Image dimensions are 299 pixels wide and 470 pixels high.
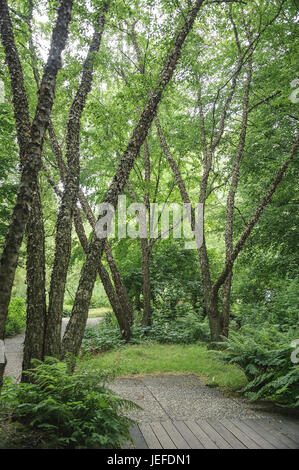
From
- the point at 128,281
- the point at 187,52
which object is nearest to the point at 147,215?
the point at 128,281

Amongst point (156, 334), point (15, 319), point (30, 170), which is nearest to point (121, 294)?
point (156, 334)

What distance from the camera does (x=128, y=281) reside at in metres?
11.4

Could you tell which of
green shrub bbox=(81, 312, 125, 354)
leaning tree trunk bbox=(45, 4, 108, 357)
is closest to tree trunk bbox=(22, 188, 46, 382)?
leaning tree trunk bbox=(45, 4, 108, 357)

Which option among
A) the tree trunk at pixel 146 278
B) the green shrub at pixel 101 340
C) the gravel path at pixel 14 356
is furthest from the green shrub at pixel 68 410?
the tree trunk at pixel 146 278

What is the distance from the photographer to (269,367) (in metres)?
4.14

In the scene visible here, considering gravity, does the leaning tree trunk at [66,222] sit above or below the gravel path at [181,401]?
above

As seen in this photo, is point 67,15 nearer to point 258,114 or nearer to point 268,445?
point 268,445

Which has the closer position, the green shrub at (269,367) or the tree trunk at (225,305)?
the green shrub at (269,367)

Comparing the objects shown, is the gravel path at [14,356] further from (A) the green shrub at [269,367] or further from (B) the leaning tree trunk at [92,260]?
(A) the green shrub at [269,367]

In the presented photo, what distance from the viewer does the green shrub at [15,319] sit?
10546mm

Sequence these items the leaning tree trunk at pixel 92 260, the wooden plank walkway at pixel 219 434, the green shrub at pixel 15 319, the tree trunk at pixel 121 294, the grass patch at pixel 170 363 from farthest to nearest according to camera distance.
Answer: the green shrub at pixel 15 319 → the tree trunk at pixel 121 294 → the grass patch at pixel 170 363 → the leaning tree trunk at pixel 92 260 → the wooden plank walkway at pixel 219 434

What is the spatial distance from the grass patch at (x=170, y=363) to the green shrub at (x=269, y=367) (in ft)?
1.83

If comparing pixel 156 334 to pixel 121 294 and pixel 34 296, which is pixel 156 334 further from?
pixel 34 296
